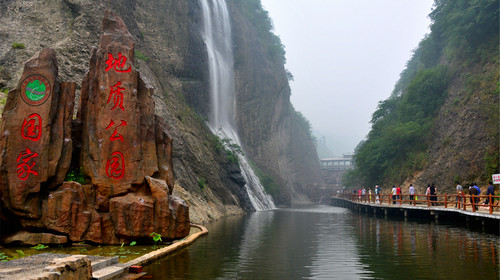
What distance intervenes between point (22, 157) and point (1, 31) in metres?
17.8

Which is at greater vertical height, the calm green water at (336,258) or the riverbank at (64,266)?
the riverbank at (64,266)

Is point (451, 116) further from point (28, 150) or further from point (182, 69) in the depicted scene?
Answer: point (28, 150)

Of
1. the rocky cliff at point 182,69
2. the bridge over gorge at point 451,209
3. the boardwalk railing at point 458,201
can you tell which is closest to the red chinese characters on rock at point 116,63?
the rocky cliff at point 182,69

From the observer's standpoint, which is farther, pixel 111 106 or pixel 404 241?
pixel 404 241

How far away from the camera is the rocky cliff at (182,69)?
85.1ft

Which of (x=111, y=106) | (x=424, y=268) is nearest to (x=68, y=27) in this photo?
(x=111, y=106)

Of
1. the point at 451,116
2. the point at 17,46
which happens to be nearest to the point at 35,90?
the point at 17,46

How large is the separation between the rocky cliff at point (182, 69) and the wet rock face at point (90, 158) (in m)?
9.70

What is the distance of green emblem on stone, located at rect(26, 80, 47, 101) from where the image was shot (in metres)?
13.2

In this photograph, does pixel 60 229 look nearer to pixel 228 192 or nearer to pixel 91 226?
pixel 91 226

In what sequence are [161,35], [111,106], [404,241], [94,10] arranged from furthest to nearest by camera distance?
[161,35]
[94,10]
[404,241]
[111,106]

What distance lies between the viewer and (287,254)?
1282 centimetres

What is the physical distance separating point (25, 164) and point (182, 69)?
30.5 m

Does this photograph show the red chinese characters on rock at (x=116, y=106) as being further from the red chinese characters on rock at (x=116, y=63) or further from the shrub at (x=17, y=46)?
the shrub at (x=17, y=46)
